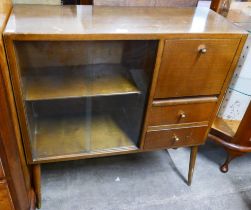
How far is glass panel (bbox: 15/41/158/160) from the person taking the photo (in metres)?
0.80

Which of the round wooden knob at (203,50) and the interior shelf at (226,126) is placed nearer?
the round wooden knob at (203,50)

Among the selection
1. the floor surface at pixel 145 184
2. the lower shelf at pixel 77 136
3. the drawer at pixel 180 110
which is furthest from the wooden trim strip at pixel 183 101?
the floor surface at pixel 145 184

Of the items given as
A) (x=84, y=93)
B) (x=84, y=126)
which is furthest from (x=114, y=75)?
(x=84, y=126)

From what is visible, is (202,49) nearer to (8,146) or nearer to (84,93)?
(84,93)

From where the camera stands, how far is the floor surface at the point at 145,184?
1.08 m

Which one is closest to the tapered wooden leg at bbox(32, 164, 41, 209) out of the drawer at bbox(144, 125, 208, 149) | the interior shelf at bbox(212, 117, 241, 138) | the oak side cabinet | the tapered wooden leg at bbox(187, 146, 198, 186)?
the oak side cabinet

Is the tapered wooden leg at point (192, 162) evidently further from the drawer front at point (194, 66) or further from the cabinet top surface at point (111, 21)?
the cabinet top surface at point (111, 21)

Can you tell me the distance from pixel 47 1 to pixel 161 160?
0.86 m

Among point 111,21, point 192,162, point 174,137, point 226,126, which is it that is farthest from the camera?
point 226,126

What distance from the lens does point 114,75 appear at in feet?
3.02

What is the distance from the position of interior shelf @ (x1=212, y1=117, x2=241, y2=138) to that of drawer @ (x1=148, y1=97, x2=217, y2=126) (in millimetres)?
289

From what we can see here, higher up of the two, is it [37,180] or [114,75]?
[114,75]

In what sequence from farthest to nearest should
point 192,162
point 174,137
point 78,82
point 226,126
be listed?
point 226,126
point 192,162
point 174,137
point 78,82

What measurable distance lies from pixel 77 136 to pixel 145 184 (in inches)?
15.6
